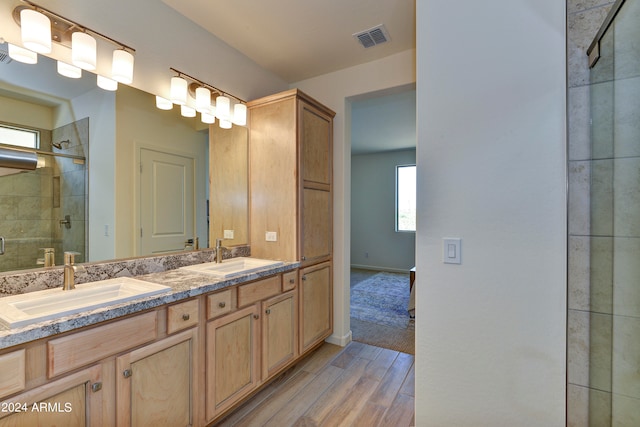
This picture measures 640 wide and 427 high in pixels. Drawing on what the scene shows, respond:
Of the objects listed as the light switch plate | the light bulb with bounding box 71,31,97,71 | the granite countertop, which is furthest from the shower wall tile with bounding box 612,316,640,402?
the light bulb with bounding box 71,31,97,71

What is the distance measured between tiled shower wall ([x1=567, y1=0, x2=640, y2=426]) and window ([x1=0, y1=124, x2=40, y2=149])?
8.16 ft

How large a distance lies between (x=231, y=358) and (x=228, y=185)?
4.55 feet

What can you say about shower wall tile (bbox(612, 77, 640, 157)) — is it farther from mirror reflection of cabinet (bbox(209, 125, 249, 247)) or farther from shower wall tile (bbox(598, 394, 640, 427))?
mirror reflection of cabinet (bbox(209, 125, 249, 247))

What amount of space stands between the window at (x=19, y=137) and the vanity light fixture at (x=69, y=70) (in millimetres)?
365

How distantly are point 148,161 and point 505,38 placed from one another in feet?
6.89

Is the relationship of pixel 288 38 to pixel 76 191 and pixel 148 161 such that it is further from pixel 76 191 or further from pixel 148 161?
pixel 76 191

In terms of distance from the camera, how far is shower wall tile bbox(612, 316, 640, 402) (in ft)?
3.22

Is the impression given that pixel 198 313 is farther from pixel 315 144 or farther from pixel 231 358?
pixel 315 144

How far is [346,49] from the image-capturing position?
2.50m

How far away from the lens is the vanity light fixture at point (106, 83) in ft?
5.56

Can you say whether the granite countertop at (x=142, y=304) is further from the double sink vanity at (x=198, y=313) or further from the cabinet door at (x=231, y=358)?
the cabinet door at (x=231, y=358)

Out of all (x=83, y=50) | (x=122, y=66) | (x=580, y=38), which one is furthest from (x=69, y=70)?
(x=580, y=38)

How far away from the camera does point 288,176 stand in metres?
2.40

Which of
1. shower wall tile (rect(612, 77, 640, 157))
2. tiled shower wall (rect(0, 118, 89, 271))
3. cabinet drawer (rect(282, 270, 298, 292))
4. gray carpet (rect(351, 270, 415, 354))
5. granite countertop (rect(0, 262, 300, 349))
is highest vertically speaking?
shower wall tile (rect(612, 77, 640, 157))
